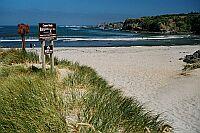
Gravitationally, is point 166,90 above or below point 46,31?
below

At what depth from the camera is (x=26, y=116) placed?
16.0 feet

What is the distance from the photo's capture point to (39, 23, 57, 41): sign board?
1049 centimetres

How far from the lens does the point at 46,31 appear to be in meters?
10.6

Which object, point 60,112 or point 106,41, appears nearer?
point 60,112

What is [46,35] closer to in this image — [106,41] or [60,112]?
[60,112]

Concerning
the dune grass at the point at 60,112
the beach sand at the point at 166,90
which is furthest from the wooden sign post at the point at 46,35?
the dune grass at the point at 60,112

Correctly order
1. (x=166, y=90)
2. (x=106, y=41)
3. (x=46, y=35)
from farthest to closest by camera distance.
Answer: (x=106, y=41), (x=166, y=90), (x=46, y=35)

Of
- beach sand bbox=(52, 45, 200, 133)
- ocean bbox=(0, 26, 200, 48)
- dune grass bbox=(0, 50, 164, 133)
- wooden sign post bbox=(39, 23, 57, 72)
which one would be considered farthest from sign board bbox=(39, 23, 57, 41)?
ocean bbox=(0, 26, 200, 48)

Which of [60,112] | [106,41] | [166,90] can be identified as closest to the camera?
[60,112]

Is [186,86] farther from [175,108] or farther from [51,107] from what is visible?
[51,107]

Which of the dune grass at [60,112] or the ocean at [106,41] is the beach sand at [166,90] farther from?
the ocean at [106,41]

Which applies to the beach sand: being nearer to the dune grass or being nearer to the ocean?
the dune grass

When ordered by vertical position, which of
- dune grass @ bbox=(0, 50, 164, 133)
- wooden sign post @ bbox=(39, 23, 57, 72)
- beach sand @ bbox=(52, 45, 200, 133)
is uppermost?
wooden sign post @ bbox=(39, 23, 57, 72)

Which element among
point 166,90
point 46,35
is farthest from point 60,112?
point 166,90
